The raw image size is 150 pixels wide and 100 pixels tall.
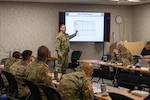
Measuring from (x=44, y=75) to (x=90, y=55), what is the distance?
6704 millimetres

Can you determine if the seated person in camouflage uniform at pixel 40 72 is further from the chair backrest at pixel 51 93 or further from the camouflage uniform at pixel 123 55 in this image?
the camouflage uniform at pixel 123 55

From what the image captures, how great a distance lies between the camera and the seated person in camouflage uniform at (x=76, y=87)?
11.6ft

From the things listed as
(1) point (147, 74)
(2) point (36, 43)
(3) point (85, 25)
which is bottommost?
(1) point (147, 74)

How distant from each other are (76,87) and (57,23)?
7095 mm

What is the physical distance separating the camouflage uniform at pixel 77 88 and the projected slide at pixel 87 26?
6.62m

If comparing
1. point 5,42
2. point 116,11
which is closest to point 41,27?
point 5,42

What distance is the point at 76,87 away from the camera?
3.55 meters

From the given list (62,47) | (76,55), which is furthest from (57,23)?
(62,47)

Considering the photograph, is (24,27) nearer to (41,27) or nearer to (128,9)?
(41,27)

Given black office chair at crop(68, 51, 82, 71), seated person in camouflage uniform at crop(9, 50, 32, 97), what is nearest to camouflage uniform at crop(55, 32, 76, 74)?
black office chair at crop(68, 51, 82, 71)

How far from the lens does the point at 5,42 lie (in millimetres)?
9977

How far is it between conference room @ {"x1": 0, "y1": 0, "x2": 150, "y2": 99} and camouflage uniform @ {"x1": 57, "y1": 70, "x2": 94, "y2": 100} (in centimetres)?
652

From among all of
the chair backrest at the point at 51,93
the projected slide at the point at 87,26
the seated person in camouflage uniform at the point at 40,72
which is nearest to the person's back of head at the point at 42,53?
the seated person in camouflage uniform at the point at 40,72

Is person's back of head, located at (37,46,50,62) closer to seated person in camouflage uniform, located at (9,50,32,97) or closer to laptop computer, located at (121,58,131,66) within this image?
seated person in camouflage uniform, located at (9,50,32,97)
